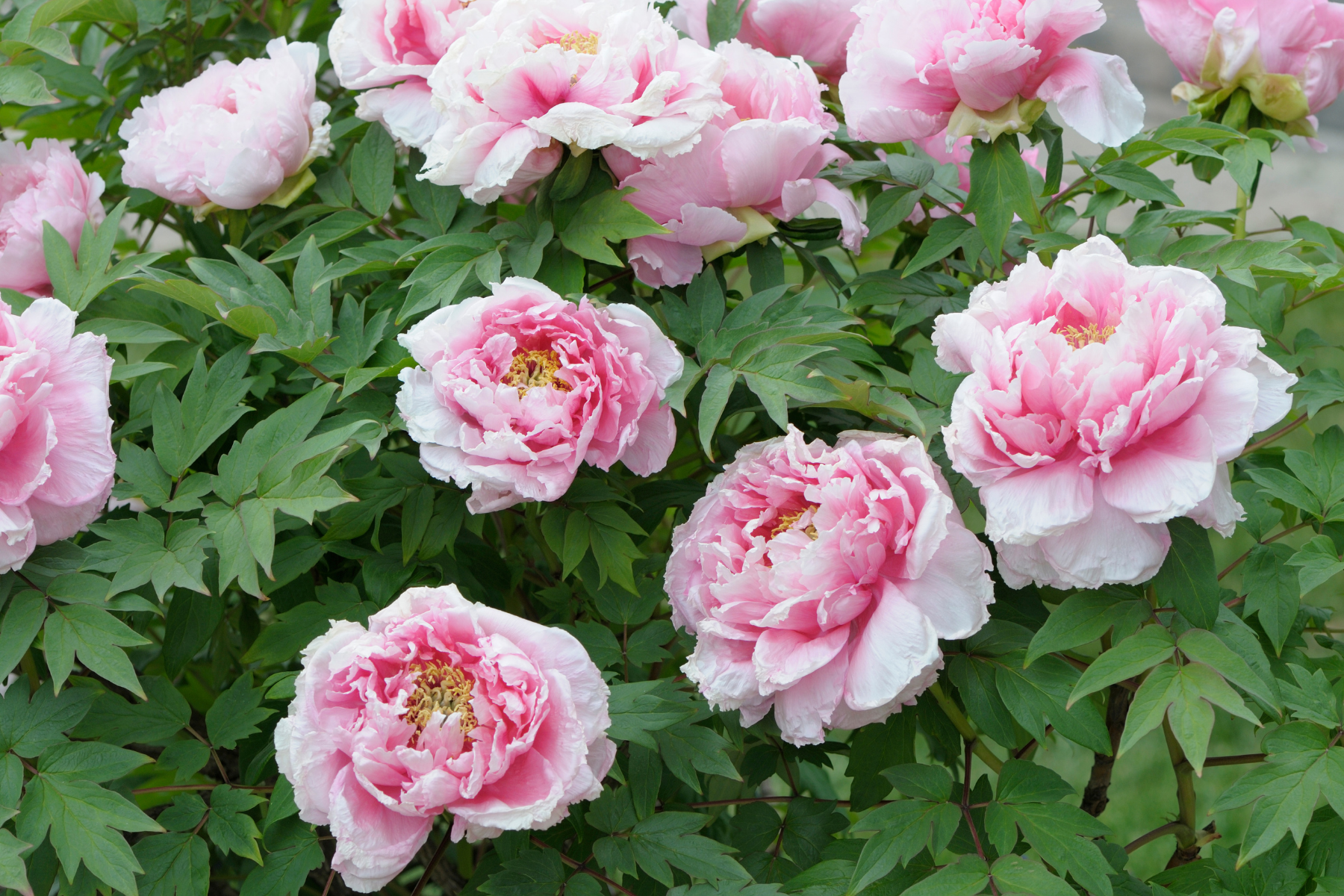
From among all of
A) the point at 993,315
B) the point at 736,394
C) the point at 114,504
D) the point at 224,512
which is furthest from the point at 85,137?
the point at 993,315

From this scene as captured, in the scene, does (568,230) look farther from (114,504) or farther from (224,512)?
(114,504)

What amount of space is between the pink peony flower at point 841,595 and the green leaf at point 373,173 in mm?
422

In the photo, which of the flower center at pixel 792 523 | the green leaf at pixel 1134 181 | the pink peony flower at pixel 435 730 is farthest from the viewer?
the green leaf at pixel 1134 181

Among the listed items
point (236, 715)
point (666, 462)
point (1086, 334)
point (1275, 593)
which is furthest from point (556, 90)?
point (1275, 593)

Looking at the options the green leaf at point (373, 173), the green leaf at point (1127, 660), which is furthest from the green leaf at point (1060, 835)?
the green leaf at point (373, 173)

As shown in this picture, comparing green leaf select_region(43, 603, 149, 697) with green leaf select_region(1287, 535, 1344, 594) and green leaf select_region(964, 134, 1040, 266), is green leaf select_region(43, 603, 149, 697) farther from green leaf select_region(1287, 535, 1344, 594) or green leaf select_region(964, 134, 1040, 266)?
green leaf select_region(1287, 535, 1344, 594)

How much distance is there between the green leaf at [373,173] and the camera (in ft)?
3.06

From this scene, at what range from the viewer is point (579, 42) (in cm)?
81

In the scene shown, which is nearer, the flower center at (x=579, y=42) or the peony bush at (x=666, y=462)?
the peony bush at (x=666, y=462)

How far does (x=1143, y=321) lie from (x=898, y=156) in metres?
0.33

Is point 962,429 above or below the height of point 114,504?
above

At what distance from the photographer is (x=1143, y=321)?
655 millimetres

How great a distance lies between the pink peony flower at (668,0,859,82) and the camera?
94 centimetres

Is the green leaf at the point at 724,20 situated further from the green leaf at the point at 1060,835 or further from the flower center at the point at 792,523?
the green leaf at the point at 1060,835
